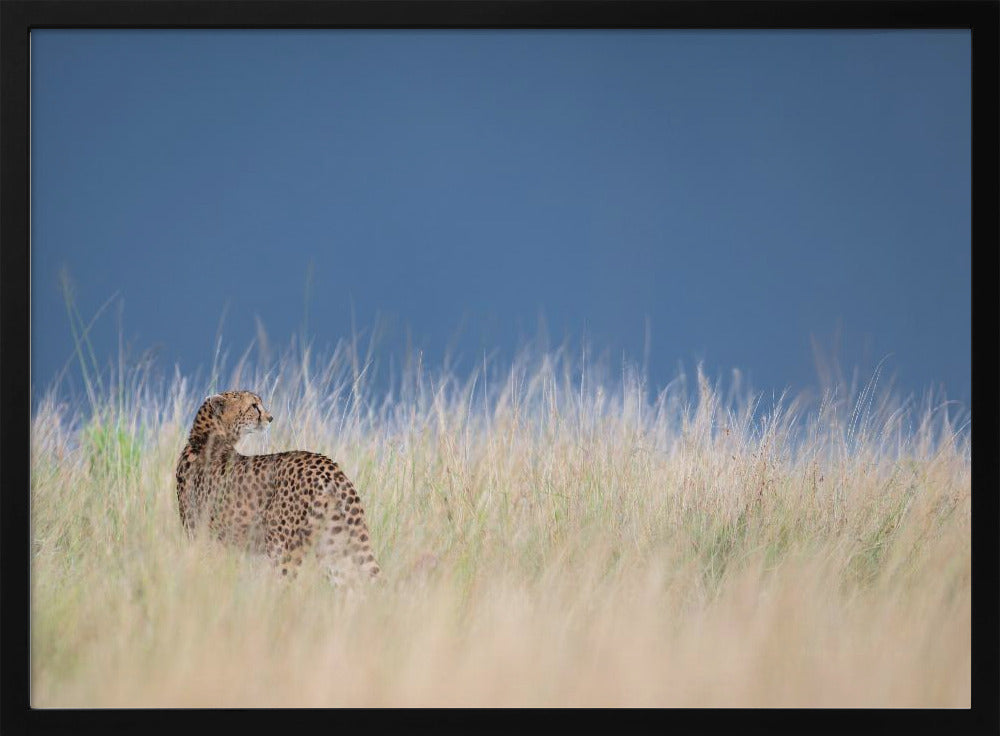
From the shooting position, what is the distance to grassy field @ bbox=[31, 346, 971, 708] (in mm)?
3633

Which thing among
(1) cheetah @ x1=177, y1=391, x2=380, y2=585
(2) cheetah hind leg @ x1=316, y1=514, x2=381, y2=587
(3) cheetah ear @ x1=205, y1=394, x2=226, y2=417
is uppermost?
(3) cheetah ear @ x1=205, y1=394, x2=226, y2=417

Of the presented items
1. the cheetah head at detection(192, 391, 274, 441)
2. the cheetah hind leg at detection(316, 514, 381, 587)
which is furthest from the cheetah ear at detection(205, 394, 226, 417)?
the cheetah hind leg at detection(316, 514, 381, 587)

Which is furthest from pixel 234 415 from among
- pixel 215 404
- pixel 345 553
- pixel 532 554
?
pixel 532 554

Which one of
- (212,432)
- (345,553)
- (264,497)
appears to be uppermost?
(212,432)

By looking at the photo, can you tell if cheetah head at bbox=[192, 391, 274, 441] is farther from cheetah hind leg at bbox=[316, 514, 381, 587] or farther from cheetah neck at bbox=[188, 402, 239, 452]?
cheetah hind leg at bbox=[316, 514, 381, 587]

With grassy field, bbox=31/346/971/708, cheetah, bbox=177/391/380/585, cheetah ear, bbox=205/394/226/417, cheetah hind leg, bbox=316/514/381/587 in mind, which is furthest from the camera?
cheetah ear, bbox=205/394/226/417

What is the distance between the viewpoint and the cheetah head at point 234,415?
4125 millimetres

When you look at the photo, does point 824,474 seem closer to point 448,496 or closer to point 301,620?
point 448,496

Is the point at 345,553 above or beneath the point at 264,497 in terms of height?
beneath

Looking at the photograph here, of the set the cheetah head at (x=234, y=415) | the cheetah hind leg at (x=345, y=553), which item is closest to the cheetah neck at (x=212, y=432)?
the cheetah head at (x=234, y=415)

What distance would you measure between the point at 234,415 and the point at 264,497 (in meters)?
0.32

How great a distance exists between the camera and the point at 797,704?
3.67 metres

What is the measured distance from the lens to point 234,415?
164 inches

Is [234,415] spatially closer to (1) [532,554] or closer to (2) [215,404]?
(2) [215,404]
